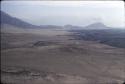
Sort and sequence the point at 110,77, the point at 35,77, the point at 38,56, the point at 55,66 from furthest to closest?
the point at 38,56 → the point at 55,66 → the point at 110,77 → the point at 35,77

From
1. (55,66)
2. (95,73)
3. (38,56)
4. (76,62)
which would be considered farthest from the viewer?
(38,56)

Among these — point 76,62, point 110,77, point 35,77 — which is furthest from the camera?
point 76,62

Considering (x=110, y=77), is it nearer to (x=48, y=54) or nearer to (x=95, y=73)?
(x=95, y=73)

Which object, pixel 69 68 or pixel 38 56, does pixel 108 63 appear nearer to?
pixel 69 68

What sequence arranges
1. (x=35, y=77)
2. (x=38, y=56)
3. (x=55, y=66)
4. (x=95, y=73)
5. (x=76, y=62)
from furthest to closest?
1. (x=38, y=56)
2. (x=76, y=62)
3. (x=55, y=66)
4. (x=95, y=73)
5. (x=35, y=77)

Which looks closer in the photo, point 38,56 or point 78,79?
point 78,79

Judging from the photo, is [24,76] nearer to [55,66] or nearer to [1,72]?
[1,72]

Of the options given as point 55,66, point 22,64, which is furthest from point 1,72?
point 55,66

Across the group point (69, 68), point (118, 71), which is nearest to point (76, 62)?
point (69, 68)

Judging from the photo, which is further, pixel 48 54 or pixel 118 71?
pixel 48 54
